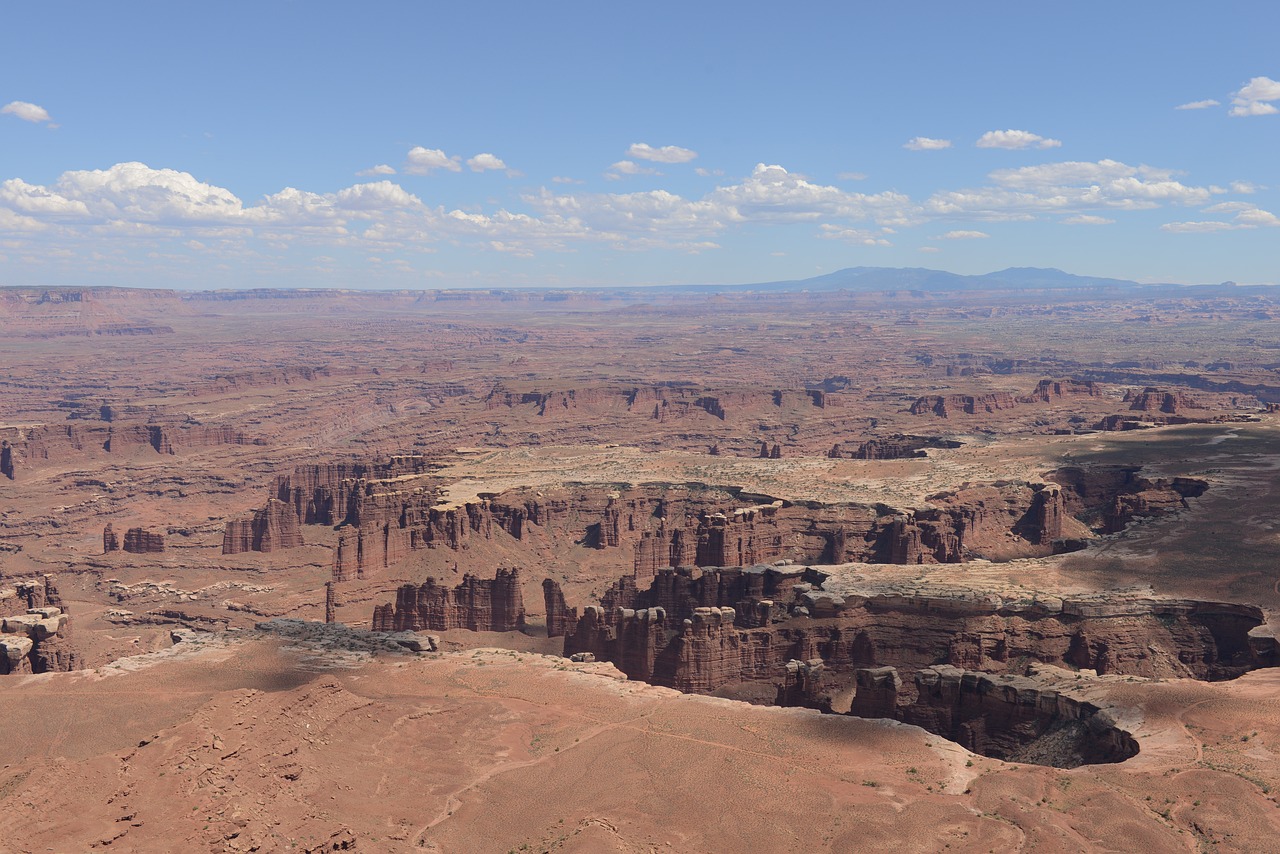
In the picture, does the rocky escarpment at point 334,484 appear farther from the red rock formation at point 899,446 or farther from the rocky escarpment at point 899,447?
the red rock formation at point 899,446

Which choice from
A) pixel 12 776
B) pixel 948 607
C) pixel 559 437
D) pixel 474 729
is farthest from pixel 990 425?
pixel 12 776

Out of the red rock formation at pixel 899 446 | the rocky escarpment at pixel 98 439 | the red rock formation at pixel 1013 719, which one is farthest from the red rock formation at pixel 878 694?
the rocky escarpment at pixel 98 439

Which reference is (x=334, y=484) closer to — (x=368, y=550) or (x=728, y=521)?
(x=368, y=550)

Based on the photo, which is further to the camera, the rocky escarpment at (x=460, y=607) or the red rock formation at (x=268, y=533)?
the red rock formation at (x=268, y=533)

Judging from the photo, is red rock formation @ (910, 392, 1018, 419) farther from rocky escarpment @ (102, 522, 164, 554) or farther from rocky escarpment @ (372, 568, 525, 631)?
rocky escarpment @ (372, 568, 525, 631)

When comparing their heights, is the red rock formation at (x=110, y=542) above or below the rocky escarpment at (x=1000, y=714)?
→ below

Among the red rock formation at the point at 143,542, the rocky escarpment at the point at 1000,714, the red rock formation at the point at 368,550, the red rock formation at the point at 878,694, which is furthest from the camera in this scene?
the red rock formation at the point at 143,542
